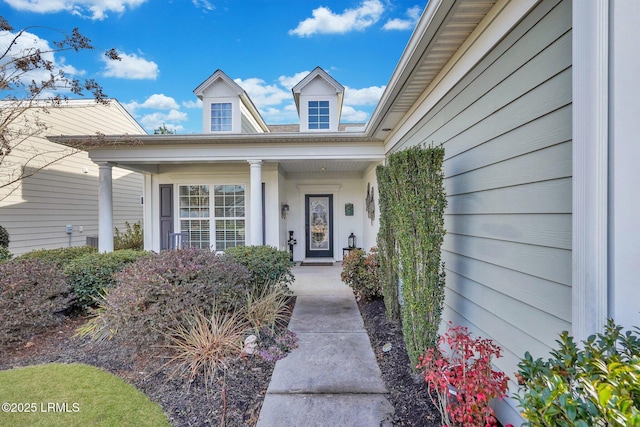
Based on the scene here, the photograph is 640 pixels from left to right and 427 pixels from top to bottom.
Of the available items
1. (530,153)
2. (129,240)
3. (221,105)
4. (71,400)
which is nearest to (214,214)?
(221,105)

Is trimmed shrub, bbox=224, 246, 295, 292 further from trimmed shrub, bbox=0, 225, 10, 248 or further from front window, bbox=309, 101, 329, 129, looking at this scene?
trimmed shrub, bbox=0, 225, 10, 248

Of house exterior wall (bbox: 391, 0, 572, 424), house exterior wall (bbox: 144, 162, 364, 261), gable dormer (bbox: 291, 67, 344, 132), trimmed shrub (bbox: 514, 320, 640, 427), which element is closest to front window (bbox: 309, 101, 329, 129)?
gable dormer (bbox: 291, 67, 344, 132)

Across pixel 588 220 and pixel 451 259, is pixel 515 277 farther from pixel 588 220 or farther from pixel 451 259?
pixel 451 259

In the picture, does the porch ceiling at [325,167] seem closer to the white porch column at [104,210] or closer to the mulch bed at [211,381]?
the white porch column at [104,210]

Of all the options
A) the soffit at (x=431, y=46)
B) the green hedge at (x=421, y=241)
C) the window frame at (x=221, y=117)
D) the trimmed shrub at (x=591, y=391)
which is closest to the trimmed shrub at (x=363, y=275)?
the green hedge at (x=421, y=241)

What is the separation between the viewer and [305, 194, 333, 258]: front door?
9375mm

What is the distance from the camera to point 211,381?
2.72 metres

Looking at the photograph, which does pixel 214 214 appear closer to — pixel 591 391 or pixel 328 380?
pixel 328 380

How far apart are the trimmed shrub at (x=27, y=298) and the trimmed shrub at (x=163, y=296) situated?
0.61 metres

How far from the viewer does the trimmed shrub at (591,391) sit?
85 cm

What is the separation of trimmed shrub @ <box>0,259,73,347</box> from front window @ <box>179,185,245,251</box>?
425 centimetres

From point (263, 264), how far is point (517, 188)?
139 inches

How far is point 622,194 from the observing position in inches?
51.4

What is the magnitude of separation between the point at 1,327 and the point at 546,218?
527 centimetres
